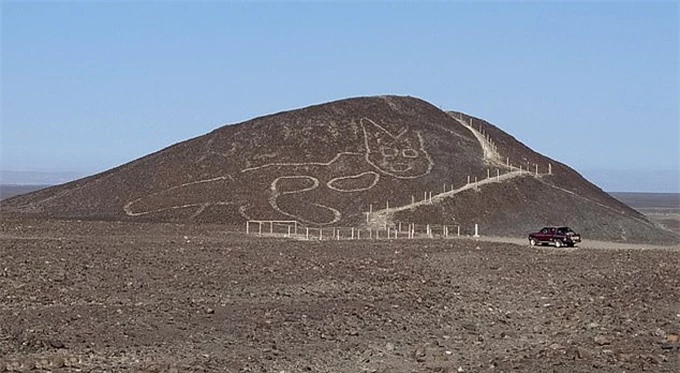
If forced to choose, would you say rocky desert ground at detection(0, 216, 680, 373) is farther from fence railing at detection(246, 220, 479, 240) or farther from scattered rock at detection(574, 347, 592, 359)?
fence railing at detection(246, 220, 479, 240)

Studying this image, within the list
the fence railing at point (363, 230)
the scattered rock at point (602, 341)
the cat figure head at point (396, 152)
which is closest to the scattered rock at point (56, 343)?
the scattered rock at point (602, 341)

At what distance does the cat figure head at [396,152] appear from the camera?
9194 centimetres

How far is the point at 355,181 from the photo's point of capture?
8888cm

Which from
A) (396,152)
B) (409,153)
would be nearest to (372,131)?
(396,152)

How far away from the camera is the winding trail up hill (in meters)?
79.4

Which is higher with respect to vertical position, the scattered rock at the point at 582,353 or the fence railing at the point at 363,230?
the fence railing at the point at 363,230

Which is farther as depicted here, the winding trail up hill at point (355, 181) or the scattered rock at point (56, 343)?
the winding trail up hill at point (355, 181)

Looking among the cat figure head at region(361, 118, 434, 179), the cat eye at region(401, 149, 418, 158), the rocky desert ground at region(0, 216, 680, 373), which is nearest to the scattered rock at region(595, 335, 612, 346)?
the rocky desert ground at region(0, 216, 680, 373)

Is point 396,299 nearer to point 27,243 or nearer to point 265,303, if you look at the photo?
point 265,303

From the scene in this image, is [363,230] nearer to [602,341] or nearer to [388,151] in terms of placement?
[388,151]

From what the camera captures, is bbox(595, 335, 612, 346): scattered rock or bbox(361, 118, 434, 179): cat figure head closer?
bbox(595, 335, 612, 346): scattered rock

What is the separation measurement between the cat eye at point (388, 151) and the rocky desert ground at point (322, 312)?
Answer: 187 feet

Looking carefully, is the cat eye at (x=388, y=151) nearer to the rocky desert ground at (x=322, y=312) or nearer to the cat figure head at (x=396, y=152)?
the cat figure head at (x=396, y=152)

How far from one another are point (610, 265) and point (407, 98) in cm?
7813
